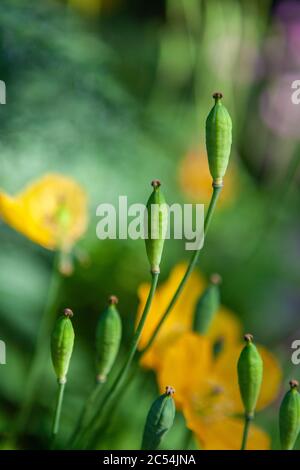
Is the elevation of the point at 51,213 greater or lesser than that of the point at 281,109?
lesser

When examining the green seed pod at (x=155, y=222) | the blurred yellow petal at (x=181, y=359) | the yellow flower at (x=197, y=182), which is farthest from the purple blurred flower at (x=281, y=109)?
the green seed pod at (x=155, y=222)

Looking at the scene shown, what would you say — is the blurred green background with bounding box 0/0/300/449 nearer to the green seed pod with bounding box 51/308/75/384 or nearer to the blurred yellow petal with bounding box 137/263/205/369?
the blurred yellow petal with bounding box 137/263/205/369

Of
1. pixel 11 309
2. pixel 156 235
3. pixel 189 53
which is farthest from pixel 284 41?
pixel 156 235

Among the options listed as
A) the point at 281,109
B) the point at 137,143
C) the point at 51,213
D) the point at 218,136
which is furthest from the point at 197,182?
the point at 218,136

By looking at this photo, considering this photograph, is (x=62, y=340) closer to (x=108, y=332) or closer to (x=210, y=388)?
(x=108, y=332)

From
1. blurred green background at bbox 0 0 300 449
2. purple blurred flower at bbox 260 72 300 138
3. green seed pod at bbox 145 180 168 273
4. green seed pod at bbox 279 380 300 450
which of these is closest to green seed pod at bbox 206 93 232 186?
green seed pod at bbox 145 180 168 273

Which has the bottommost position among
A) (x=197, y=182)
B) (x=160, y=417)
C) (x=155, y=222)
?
(x=160, y=417)
